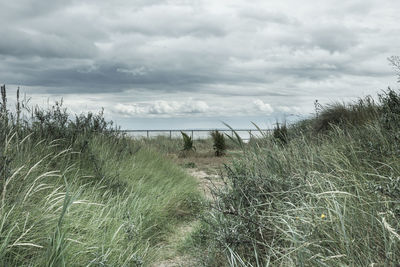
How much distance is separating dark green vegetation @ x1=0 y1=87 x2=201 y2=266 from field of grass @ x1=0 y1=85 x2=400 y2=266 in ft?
0.07

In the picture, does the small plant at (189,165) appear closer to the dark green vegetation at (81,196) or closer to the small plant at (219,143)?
the small plant at (219,143)

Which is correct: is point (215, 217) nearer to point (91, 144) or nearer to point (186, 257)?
point (186, 257)

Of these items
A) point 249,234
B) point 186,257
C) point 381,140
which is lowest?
point 186,257

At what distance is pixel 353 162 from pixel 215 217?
2.00 meters

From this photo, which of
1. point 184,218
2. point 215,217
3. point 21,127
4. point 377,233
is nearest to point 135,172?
point 184,218

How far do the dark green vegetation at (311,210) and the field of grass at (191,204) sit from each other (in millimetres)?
18

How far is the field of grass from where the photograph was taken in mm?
2711

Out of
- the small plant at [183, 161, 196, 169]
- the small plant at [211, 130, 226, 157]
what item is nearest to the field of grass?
the small plant at [183, 161, 196, 169]

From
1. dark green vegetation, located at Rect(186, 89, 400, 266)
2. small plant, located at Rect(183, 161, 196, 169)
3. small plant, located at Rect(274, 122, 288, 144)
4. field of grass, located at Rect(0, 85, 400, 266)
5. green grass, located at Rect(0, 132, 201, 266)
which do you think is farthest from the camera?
small plant, located at Rect(183, 161, 196, 169)

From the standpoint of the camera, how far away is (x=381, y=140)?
198 inches

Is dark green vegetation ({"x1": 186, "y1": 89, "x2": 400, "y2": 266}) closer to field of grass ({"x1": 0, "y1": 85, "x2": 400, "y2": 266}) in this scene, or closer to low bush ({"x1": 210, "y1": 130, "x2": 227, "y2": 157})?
field of grass ({"x1": 0, "y1": 85, "x2": 400, "y2": 266})

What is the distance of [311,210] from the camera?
3.21 metres

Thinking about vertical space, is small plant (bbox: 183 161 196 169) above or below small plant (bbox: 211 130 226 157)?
below

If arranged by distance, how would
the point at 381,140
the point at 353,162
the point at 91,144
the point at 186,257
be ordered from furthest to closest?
the point at 91,144
the point at 381,140
the point at 353,162
the point at 186,257
